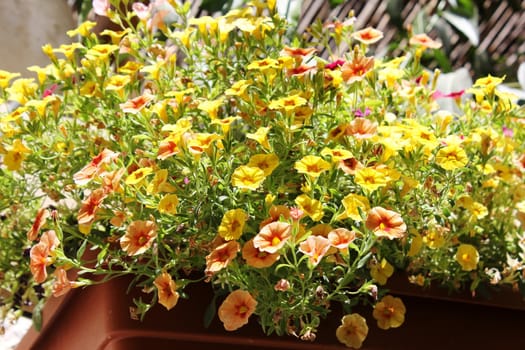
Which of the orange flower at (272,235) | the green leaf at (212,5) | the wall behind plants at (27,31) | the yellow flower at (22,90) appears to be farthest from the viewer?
the wall behind plants at (27,31)

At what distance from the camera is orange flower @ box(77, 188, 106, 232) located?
25.8 inches

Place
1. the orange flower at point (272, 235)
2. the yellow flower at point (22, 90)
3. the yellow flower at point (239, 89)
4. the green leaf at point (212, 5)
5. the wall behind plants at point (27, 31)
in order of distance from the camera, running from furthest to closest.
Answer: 1. the wall behind plants at point (27, 31)
2. the green leaf at point (212, 5)
3. the yellow flower at point (22, 90)
4. the yellow flower at point (239, 89)
5. the orange flower at point (272, 235)

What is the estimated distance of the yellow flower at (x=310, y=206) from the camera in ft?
2.09

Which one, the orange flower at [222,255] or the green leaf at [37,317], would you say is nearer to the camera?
the orange flower at [222,255]

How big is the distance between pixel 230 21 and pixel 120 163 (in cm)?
22

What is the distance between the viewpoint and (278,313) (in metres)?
0.66

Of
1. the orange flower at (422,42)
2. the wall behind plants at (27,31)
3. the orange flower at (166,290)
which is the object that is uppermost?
the orange flower at (422,42)

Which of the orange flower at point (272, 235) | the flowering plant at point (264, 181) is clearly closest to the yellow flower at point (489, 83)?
the flowering plant at point (264, 181)

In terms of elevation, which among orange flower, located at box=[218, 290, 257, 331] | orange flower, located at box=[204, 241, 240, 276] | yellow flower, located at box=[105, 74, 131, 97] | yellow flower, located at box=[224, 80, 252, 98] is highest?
yellow flower, located at box=[105, 74, 131, 97]

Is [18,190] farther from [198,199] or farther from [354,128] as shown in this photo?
[354,128]

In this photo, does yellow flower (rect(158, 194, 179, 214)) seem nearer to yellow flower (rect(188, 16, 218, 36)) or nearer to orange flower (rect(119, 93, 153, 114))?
orange flower (rect(119, 93, 153, 114))

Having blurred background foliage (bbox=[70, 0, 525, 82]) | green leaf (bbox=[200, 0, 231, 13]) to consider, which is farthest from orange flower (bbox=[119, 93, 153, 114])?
blurred background foliage (bbox=[70, 0, 525, 82])

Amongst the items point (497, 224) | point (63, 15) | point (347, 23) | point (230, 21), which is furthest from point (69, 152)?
point (63, 15)

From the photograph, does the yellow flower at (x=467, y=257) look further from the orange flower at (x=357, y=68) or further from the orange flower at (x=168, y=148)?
the orange flower at (x=168, y=148)
